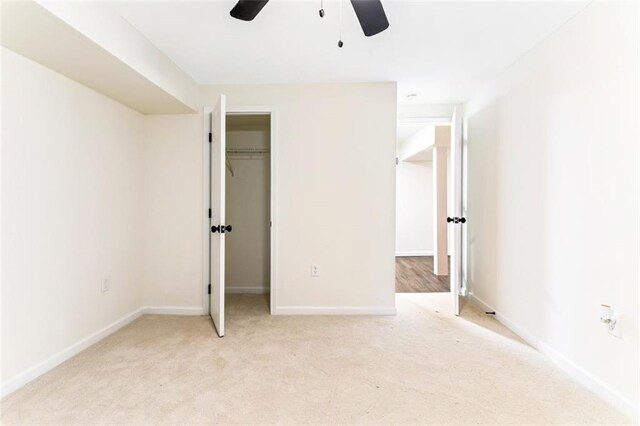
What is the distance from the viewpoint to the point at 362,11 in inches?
62.9

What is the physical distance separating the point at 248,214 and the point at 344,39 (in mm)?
2414

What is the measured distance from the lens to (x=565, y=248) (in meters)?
2.03

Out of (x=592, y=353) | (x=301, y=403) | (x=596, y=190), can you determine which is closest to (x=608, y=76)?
(x=596, y=190)

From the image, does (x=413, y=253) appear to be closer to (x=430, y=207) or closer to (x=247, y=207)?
(x=430, y=207)

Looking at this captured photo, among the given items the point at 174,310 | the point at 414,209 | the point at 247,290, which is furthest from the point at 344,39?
the point at 414,209

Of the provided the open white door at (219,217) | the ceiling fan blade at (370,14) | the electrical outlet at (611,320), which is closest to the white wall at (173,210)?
the open white door at (219,217)

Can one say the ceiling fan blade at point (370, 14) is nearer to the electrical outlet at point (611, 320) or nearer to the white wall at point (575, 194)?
the white wall at point (575, 194)

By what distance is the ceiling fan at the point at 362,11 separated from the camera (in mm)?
1550

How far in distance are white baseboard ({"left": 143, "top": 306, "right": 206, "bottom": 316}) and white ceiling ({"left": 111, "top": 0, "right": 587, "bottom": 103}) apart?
2.26 meters

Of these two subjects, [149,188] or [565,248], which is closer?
[565,248]

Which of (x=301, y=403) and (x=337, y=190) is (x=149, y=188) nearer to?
(x=337, y=190)

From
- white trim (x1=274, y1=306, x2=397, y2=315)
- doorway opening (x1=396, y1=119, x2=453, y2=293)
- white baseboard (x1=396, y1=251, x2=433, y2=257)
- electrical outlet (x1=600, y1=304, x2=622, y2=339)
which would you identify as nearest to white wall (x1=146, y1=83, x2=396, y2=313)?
white trim (x1=274, y1=306, x2=397, y2=315)

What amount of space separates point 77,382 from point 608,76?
11.7ft

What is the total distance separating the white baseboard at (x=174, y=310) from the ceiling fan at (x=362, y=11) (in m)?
2.60
